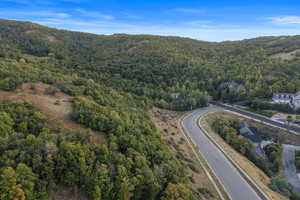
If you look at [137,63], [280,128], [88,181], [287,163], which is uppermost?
[137,63]

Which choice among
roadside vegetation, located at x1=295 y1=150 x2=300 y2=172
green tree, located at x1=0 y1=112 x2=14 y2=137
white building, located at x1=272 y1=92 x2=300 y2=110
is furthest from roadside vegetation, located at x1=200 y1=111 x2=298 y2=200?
green tree, located at x1=0 y1=112 x2=14 y2=137

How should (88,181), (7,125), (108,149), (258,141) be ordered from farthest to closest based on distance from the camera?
(258,141) → (108,149) → (7,125) → (88,181)

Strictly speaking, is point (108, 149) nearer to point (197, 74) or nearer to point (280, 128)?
point (280, 128)

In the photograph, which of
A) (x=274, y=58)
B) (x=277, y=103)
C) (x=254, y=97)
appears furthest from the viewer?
(x=274, y=58)

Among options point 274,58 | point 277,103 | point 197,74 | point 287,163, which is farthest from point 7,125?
point 274,58

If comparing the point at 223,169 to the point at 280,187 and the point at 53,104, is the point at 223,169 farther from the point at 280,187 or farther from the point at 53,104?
the point at 53,104

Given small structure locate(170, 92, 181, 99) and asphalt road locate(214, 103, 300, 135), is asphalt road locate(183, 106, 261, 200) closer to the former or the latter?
small structure locate(170, 92, 181, 99)

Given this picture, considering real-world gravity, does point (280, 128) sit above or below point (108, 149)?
below
